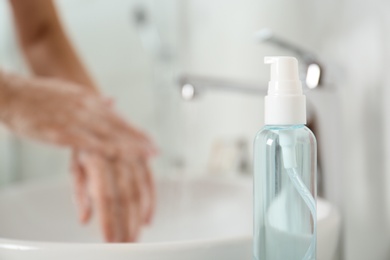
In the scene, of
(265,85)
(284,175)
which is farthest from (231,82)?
(284,175)

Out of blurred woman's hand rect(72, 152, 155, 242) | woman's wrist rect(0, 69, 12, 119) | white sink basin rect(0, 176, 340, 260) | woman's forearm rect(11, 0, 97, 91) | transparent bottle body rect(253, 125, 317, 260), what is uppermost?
woman's forearm rect(11, 0, 97, 91)

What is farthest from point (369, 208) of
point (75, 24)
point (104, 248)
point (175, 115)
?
point (75, 24)

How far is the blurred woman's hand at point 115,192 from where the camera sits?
61 cm

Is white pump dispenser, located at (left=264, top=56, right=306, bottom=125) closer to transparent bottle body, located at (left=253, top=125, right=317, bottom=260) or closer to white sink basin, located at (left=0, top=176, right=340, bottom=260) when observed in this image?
transparent bottle body, located at (left=253, top=125, right=317, bottom=260)

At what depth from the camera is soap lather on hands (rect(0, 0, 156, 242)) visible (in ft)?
2.01

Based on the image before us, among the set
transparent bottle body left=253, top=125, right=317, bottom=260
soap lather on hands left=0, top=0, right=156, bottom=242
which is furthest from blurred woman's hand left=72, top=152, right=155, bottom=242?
transparent bottle body left=253, top=125, right=317, bottom=260

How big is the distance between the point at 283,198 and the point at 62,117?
31cm

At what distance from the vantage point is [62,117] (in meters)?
0.62

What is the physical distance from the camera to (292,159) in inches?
16.0

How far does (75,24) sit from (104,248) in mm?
1118

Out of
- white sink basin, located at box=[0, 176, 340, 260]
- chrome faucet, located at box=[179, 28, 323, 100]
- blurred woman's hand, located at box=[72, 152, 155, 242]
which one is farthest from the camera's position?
white sink basin, located at box=[0, 176, 340, 260]

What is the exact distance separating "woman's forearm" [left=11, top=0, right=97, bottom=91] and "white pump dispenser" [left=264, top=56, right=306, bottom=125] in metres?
0.47

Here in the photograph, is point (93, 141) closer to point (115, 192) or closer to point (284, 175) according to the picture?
point (115, 192)

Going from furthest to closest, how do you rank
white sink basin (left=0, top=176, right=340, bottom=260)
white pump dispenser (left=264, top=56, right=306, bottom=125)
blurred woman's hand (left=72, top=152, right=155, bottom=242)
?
white sink basin (left=0, top=176, right=340, bottom=260)
blurred woman's hand (left=72, top=152, right=155, bottom=242)
white pump dispenser (left=264, top=56, right=306, bottom=125)
